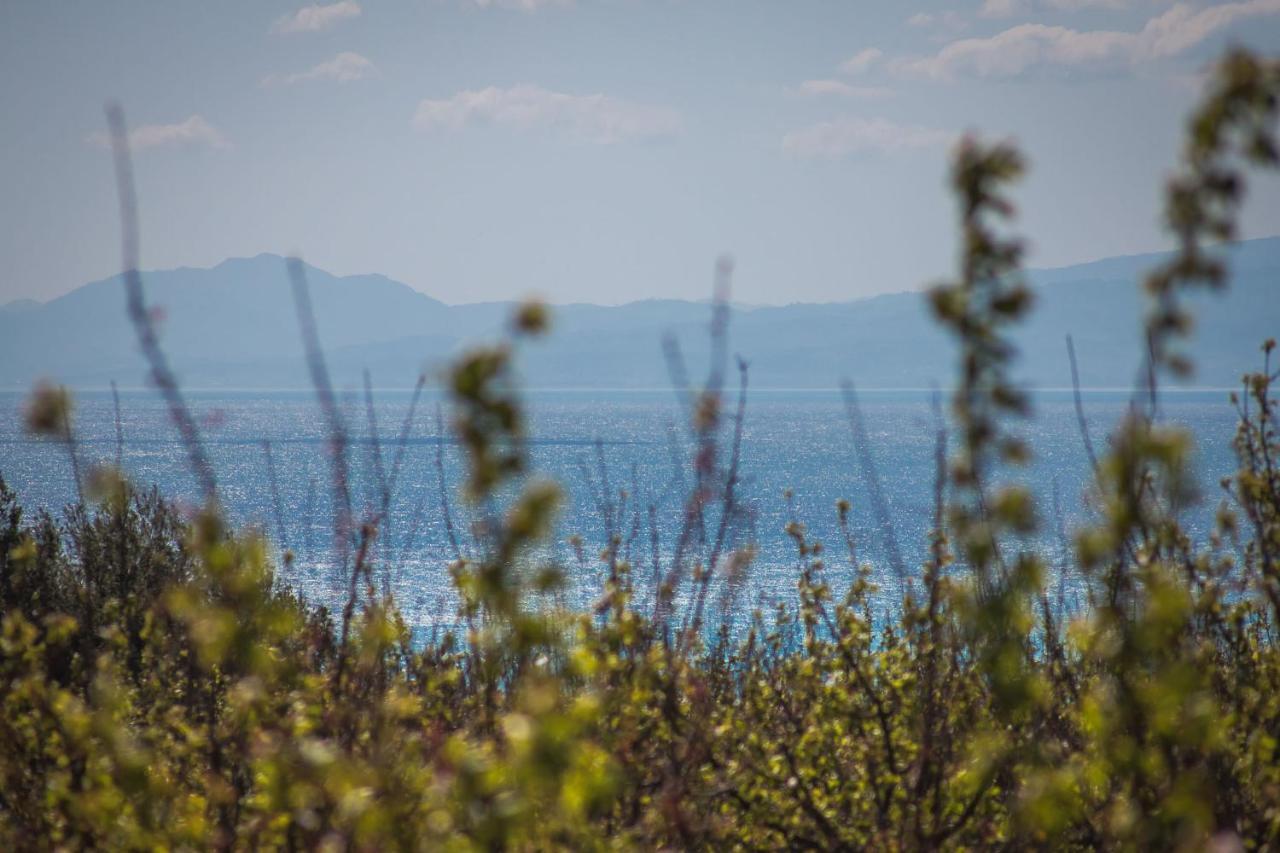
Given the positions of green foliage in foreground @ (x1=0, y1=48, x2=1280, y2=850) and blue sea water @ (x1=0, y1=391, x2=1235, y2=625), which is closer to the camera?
green foliage in foreground @ (x1=0, y1=48, x2=1280, y2=850)

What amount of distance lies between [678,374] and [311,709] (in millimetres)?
1349

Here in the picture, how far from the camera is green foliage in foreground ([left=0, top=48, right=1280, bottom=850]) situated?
7.09ft

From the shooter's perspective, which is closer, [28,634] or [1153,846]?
[1153,846]

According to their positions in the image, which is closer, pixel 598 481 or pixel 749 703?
pixel 749 703

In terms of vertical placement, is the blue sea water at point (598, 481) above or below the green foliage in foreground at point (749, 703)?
below

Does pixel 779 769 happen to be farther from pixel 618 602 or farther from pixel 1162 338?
pixel 1162 338

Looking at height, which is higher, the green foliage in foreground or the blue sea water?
the green foliage in foreground

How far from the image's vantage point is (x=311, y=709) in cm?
315

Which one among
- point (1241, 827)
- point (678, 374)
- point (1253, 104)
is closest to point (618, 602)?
point (678, 374)

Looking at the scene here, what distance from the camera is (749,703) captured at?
521 centimetres

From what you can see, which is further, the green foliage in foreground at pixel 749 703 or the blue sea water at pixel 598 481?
the blue sea water at pixel 598 481

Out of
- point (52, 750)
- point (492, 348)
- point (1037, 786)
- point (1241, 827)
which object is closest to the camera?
point (492, 348)

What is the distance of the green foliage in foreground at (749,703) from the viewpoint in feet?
7.09

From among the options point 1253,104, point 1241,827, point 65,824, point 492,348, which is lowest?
point 1241,827
